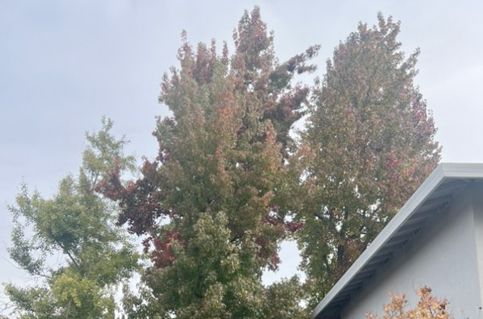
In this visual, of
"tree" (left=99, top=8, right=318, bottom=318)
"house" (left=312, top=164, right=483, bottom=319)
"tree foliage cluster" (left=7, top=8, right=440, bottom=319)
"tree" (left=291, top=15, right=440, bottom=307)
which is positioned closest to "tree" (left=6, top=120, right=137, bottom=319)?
"tree foliage cluster" (left=7, top=8, right=440, bottom=319)

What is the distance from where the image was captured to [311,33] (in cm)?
2255

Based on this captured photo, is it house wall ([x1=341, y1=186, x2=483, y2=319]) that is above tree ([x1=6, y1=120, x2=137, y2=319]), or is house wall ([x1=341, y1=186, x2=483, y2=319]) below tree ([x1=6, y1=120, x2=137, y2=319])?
below

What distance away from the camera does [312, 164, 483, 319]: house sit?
7.83 metres

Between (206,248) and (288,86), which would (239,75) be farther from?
(206,248)

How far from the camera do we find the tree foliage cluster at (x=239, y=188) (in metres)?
14.6

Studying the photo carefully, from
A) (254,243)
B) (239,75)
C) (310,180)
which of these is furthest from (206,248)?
(239,75)

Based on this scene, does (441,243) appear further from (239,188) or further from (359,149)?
(359,149)

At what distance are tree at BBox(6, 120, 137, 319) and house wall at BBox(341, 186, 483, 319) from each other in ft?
39.0

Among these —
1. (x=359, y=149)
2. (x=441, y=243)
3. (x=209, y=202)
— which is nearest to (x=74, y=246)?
(x=209, y=202)

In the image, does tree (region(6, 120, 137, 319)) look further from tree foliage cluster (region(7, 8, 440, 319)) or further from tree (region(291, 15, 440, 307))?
tree (region(291, 15, 440, 307))

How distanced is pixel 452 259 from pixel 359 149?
12.2 metres

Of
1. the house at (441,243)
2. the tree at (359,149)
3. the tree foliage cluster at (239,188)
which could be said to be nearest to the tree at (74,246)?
the tree foliage cluster at (239,188)

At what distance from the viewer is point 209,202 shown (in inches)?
595

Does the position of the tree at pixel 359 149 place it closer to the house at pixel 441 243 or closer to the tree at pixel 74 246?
the tree at pixel 74 246
